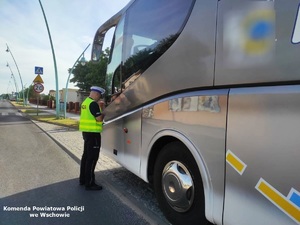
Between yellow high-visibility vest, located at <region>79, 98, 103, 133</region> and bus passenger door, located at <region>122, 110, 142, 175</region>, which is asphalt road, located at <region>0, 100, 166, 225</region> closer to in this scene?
bus passenger door, located at <region>122, 110, 142, 175</region>

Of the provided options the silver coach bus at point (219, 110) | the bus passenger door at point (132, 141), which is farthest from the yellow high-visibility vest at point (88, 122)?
the silver coach bus at point (219, 110)

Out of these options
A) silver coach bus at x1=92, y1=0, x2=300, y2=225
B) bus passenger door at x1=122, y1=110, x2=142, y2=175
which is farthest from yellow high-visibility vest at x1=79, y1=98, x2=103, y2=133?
silver coach bus at x1=92, y1=0, x2=300, y2=225

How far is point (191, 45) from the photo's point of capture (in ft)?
9.55

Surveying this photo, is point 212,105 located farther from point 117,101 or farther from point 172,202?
point 117,101

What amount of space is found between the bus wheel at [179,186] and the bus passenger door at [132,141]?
20.6 inches

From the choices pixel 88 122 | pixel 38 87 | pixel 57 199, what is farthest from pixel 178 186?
pixel 38 87

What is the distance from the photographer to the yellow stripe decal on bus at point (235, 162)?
2.22 m

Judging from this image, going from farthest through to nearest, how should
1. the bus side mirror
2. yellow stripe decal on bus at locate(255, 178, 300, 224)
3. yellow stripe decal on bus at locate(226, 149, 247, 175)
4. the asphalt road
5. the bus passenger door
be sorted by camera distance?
1. the bus side mirror
2. the bus passenger door
3. the asphalt road
4. yellow stripe decal on bus at locate(226, 149, 247, 175)
5. yellow stripe decal on bus at locate(255, 178, 300, 224)

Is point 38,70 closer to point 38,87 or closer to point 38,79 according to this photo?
point 38,79

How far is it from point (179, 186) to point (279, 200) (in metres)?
1.27

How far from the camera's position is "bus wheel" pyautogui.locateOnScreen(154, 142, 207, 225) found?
289cm

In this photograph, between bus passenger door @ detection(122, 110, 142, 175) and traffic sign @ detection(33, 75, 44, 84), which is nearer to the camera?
bus passenger door @ detection(122, 110, 142, 175)

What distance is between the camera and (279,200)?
1.95 metres

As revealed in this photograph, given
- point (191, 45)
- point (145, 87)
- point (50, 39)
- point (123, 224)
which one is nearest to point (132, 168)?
point (123, 224)
